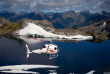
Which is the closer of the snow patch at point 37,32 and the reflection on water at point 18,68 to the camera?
the reflection on water at point 18,68

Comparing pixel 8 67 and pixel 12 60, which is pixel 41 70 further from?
pixel 12 60

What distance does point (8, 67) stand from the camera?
44.9m

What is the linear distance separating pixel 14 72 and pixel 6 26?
16507 cm

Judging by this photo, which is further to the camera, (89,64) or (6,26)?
(6,26)

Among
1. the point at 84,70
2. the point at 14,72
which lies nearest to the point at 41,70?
the point at 14,72

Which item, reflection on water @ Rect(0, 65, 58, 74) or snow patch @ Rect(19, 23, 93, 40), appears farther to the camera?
snow patch @ Rect(19, 23, 93, 40)

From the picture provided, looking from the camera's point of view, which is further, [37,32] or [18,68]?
[37,32]

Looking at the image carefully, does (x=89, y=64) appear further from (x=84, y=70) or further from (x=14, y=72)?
(x=14, y=72)

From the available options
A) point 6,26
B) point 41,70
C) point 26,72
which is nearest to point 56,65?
point 41,70

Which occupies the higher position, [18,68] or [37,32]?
[37,32]

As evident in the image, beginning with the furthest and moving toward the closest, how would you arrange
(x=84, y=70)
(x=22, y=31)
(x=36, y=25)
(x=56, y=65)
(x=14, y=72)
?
(x=36, y=25), (x=22, y=31), (x=56, y=65), (x=84, y=70), (x=14, y=72)

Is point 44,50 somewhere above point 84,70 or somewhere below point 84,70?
above

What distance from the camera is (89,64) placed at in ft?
165

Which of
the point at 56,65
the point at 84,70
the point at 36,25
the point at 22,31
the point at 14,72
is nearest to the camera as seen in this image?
the point at 14,72
